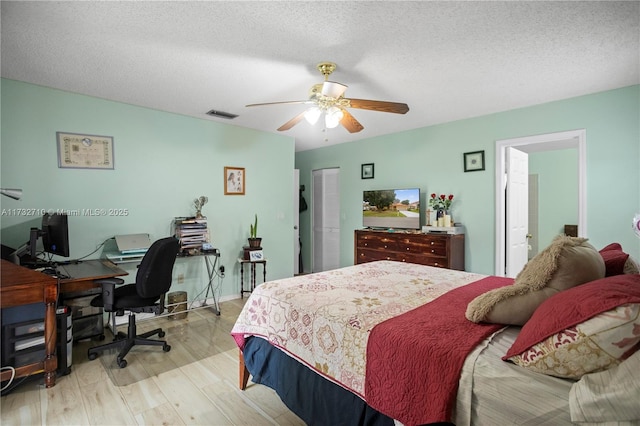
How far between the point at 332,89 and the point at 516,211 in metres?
3.03

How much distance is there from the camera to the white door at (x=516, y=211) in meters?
3.90

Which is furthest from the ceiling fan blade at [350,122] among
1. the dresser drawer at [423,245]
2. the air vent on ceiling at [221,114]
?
the dresser drawer at [423,245]

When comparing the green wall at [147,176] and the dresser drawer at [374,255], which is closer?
the green wall at [147,176]

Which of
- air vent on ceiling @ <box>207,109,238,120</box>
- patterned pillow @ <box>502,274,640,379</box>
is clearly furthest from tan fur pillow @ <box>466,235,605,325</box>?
air vent on ceiling @ <box>207,109,238,120</box>

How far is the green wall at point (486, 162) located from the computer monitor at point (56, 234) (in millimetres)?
3925

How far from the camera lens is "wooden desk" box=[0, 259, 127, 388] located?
200 cm

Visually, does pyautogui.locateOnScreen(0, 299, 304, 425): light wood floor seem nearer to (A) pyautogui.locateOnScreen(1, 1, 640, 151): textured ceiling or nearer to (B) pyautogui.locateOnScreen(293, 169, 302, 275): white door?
(A) pyautogui.locateOnScreen(1, 1, 640, 151): textured ceiling

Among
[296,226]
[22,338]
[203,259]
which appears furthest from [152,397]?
[296,226]

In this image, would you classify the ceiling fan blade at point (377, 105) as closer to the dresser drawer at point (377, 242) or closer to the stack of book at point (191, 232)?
the dresser drawer at point (377, 242)

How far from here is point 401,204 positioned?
4.54 m

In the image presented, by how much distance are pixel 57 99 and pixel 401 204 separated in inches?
161

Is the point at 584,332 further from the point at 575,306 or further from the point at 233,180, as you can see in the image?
the point at 233,180

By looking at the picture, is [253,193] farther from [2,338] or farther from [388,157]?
[2,338]

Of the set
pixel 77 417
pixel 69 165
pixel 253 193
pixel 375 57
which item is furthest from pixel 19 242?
pixel 375 57
